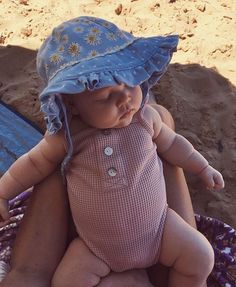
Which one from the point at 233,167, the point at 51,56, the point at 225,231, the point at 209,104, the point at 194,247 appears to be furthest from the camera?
the point at 209,104

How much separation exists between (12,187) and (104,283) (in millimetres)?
402

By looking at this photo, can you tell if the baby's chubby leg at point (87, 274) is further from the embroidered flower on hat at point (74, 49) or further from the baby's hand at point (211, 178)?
the embroidered flower on hat at point (74, 49)

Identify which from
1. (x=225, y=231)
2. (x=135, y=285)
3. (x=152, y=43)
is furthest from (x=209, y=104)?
(x=135, y=285)

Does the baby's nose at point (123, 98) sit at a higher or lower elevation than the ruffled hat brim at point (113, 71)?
lower

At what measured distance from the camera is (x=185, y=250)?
1744 millimetres

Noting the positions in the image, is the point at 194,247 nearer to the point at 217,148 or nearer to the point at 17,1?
the point at 217,148

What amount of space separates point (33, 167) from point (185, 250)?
1.63ft

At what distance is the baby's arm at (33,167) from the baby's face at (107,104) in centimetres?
13

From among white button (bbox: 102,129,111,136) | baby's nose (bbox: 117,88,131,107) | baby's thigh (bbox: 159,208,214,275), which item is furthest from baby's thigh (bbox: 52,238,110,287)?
baby's nose (bbox: 117,88,131,107)

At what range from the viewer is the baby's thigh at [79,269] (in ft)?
5.57

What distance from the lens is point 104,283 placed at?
172 centimetres

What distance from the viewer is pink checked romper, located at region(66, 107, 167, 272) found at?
1.72 meters

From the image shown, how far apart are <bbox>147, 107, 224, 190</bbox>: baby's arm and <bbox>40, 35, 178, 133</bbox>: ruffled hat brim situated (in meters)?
0.18

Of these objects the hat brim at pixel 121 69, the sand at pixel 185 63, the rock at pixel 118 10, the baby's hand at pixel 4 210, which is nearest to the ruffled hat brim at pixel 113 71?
the hat brim at pixel 121 69
